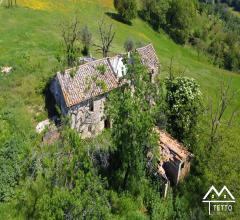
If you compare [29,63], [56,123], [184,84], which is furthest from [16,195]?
[29,63]

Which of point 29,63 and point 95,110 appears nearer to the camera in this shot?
point 95,110

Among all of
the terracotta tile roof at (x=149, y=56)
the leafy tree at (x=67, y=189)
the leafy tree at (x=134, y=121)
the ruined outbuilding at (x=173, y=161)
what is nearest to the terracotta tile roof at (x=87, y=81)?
the terracotta tile roof at (x=149, y=56)

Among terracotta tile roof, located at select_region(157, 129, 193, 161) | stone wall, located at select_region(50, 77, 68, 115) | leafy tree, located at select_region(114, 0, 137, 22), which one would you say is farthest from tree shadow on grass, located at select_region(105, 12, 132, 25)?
terracotta tile roof, located at select_region(157, 129, 193, 161)

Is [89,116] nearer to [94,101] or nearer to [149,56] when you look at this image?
[94,101]

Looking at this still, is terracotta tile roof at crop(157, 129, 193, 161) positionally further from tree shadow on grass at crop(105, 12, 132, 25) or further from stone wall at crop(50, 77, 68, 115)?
tree shadow on grass at crop(105, 12, 132, 25)

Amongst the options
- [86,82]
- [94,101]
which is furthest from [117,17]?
[94,101]

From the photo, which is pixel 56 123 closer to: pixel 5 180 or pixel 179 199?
pixel 5 180

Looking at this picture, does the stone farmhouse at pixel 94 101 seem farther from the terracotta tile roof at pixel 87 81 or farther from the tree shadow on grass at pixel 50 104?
the tree shadow on grass at pixel 50 104
